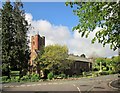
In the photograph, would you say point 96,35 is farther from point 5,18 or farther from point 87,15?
point 5,18

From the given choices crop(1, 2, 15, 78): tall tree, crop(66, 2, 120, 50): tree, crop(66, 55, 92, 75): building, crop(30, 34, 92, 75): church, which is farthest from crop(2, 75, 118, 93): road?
crop(66, 55, 92, 75): building

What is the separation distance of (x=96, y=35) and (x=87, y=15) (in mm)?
842

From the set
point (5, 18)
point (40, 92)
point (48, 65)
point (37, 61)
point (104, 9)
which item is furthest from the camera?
point (37, 61)

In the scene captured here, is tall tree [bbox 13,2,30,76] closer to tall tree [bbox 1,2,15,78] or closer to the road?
tall tree [bbox 1,2,15,78]

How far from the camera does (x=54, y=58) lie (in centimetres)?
5144

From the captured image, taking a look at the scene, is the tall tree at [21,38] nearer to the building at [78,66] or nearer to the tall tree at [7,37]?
the tall tree at [7,37]

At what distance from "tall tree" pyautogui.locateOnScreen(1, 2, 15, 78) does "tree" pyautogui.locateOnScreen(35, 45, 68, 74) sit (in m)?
8.66

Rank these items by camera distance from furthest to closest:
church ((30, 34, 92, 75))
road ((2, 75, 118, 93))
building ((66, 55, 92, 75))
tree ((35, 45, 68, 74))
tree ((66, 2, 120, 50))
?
building ((66, 55, 92, 75)), church ((30, 34, 92, 75)), tree ((35, 45, 68, 74)), road ((2, 75, 118, 93)), tree ((66, 2, 120, 50))

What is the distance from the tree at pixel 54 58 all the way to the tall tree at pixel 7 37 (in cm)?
866

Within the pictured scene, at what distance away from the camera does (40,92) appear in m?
23.8

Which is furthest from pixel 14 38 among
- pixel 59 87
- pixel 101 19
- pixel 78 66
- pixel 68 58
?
pixel 101 19

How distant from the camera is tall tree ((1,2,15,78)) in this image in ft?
149

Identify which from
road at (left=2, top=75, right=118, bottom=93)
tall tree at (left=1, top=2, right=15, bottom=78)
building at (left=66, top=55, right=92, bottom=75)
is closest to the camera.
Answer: road at (left=2, top=75, right=118, bottom=93)

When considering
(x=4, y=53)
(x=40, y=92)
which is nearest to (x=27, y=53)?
(x=4, y=53)
